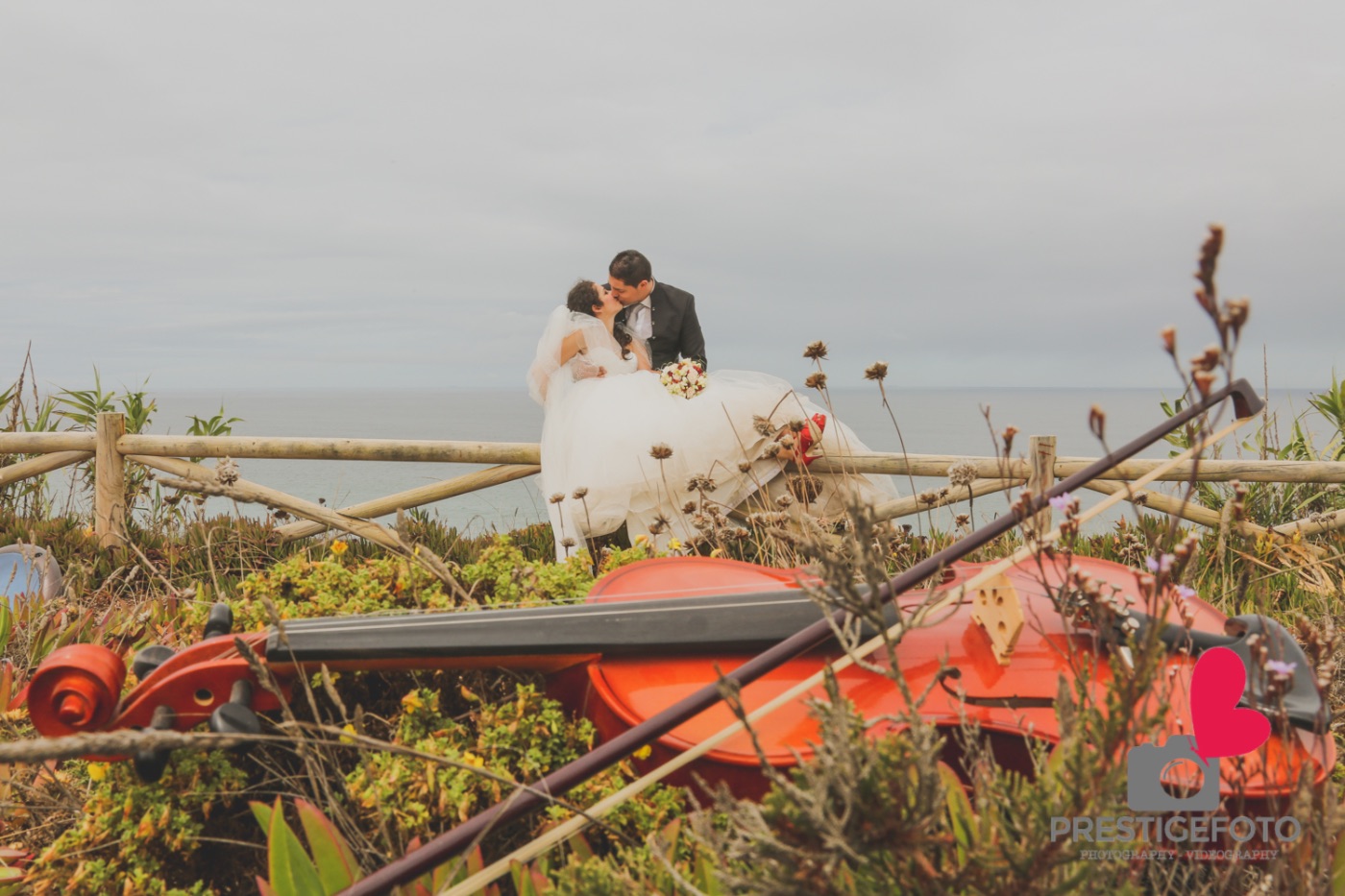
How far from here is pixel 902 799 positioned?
25.8 inches

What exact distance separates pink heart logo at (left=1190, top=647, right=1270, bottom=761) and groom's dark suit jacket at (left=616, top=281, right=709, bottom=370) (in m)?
4.59

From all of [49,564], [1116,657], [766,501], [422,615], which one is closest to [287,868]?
[422,615]

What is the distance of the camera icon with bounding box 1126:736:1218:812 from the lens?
38.9 inches

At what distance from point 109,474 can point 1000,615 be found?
5580mm

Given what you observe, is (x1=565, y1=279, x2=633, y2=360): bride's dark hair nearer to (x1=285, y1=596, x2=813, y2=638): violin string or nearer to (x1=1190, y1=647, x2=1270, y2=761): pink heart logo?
(x1=285, y1=596, x2=813, y2=638): violin string

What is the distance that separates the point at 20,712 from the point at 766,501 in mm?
2718

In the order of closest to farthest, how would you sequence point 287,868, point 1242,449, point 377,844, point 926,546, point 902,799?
point 902,799 → point 287,868 → point 377,844 → point 926,546 → point 1242,449

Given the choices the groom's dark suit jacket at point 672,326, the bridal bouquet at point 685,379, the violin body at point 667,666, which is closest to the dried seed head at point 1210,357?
the violin body at point 667,666

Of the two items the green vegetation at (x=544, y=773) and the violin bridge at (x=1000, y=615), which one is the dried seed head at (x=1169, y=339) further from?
the violin bridge at (x=1000, y=615)

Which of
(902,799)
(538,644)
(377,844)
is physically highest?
(902,799)

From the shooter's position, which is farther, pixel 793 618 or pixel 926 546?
pixel 926 546

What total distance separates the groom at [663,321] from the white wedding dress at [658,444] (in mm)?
796

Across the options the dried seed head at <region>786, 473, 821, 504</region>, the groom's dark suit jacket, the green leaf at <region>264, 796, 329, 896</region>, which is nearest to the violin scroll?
the green leaf at <region>264, 796, 329, 896</region>

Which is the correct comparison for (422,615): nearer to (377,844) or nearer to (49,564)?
(377,844)
